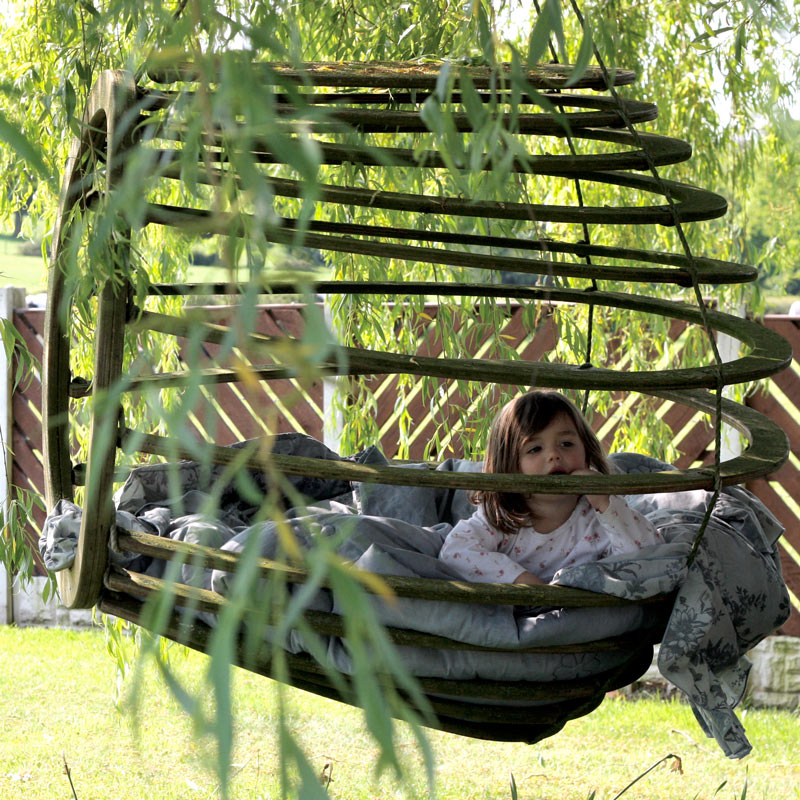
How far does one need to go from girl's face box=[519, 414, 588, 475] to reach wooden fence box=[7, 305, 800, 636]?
1.57 metres

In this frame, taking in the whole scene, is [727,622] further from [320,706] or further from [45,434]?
[320,706]

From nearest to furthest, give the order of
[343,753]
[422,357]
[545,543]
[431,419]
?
[422,357], [545,543], [343,753], [431,419]

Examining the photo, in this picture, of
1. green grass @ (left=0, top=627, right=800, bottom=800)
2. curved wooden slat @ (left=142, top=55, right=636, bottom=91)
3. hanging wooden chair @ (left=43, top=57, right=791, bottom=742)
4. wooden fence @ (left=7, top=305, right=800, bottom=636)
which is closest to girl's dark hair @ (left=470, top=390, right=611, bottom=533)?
hanging wooden chair @ (left=43, top=57, right=791, bottom=742)

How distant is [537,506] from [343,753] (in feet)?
6.20

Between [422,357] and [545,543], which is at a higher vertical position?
[422,357]

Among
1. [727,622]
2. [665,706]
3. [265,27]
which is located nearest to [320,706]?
[665,706]

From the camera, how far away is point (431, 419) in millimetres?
3775

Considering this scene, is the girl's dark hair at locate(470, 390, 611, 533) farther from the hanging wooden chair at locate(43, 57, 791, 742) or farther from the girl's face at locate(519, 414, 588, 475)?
the hanging wooden chair at locate(43, 57, 791, 742)

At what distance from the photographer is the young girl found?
188 cm

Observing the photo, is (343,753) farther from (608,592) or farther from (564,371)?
(564,371)

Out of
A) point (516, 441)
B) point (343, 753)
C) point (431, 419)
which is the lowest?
point (343, 753)

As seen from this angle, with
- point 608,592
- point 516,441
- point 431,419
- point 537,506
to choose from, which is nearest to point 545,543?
point 537,506

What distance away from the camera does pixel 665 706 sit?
4016 millimetres

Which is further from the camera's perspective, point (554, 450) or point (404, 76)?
point (554, 450)
